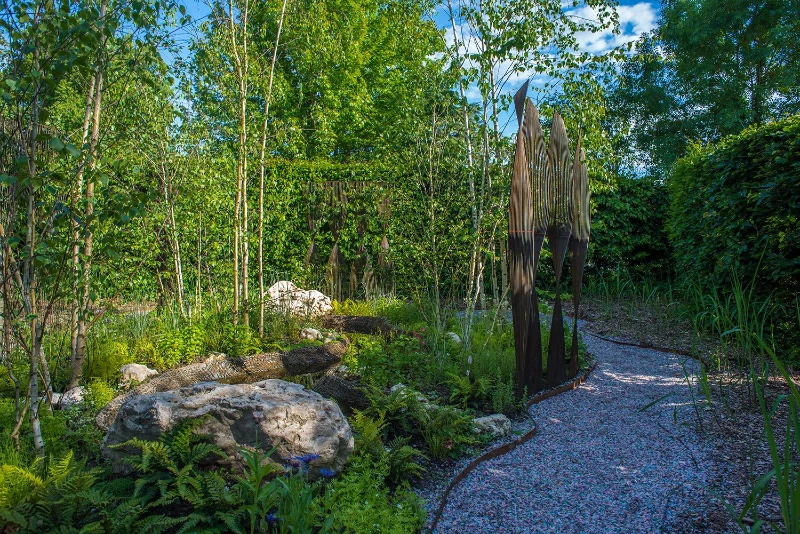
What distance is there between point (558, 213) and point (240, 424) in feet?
10.0

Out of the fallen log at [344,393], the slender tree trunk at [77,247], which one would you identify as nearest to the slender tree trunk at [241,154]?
the slender tree trunk at [77,247]

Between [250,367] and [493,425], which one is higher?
[250,367]

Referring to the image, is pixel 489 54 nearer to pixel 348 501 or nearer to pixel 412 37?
pixel 412 37

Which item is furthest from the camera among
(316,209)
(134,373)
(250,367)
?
(316,209)

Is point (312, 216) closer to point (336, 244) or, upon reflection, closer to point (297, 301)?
point (336, 244)

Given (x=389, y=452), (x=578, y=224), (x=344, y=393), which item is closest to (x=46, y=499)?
(x=389, y=452)

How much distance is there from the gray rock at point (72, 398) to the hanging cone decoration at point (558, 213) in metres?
3.68

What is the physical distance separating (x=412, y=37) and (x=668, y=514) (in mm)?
5383

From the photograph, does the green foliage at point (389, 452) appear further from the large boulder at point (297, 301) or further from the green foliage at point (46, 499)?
the large boulder at point (297, 301)

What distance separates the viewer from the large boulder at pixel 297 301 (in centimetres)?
668

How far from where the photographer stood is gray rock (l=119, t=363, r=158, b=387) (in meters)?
4.49

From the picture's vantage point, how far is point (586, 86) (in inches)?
215

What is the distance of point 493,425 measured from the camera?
352cm

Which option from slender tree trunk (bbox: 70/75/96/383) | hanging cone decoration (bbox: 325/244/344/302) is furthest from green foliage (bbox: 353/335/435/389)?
hanging cone decoration (bbox: 325/244/344/302)
